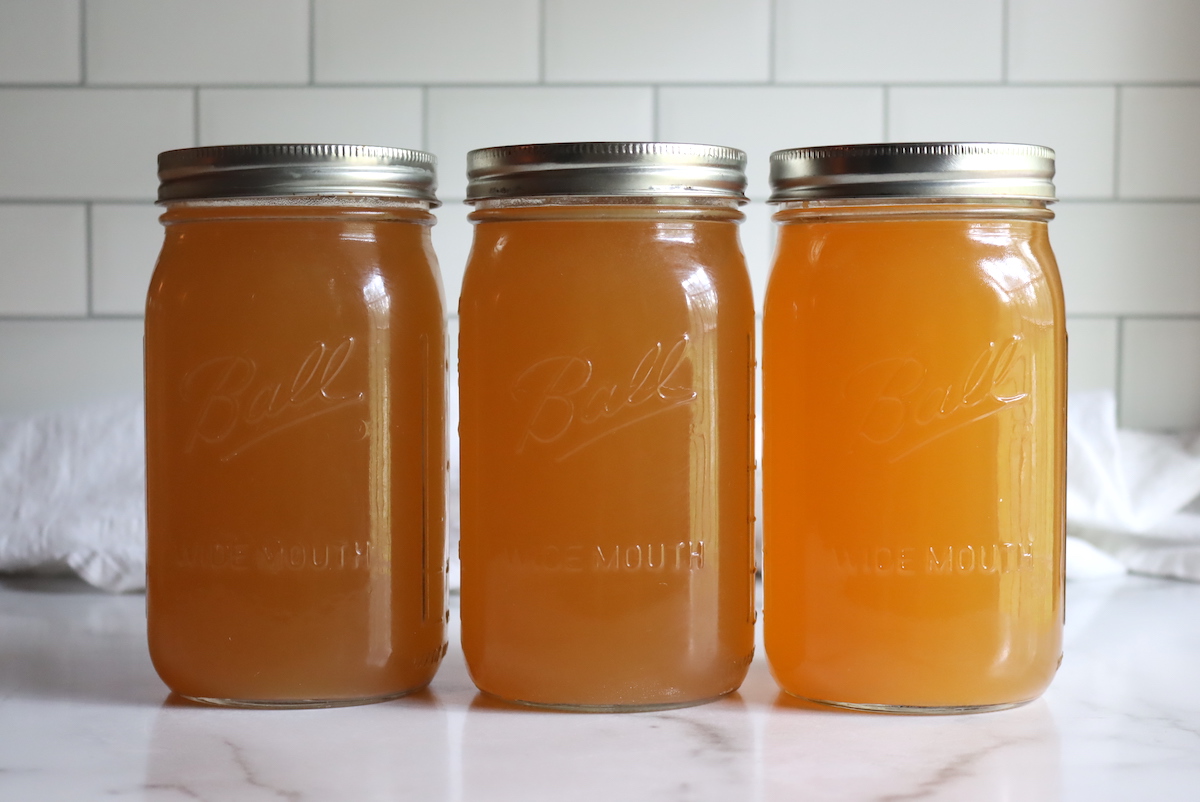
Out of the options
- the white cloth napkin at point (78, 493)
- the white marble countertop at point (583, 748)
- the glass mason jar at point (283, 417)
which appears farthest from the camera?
the white cloth napkin at point (78, 493)

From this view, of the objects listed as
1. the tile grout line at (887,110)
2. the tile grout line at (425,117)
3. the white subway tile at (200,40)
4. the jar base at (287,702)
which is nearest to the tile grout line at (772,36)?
the tile grout line at (887,110)

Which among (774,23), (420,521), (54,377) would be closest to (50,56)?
(54,377)

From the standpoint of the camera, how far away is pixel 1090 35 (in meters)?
1.16

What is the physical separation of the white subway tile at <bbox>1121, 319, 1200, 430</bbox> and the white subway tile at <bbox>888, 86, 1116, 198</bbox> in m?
0.14

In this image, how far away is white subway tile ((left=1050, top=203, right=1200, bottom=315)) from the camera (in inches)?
46.5

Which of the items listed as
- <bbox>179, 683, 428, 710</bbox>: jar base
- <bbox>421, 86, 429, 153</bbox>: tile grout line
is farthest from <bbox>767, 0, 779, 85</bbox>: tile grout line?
<bbox>179, 683, 428, 710</bbox>: jar base

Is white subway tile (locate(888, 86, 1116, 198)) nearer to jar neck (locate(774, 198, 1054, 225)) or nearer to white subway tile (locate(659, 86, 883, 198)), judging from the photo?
white subway tile (locate(659, 86, 883, 198))

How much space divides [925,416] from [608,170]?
19 cm

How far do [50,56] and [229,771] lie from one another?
34.0 inches

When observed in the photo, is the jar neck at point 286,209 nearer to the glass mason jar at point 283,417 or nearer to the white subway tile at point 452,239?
the glass mason jar at point 283,417

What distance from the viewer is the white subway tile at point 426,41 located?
1.14 meters

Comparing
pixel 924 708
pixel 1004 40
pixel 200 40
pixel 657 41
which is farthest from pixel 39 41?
pixel 924 708

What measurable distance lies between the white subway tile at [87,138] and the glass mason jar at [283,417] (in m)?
0.59

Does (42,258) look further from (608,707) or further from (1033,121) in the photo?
(1033,121)
